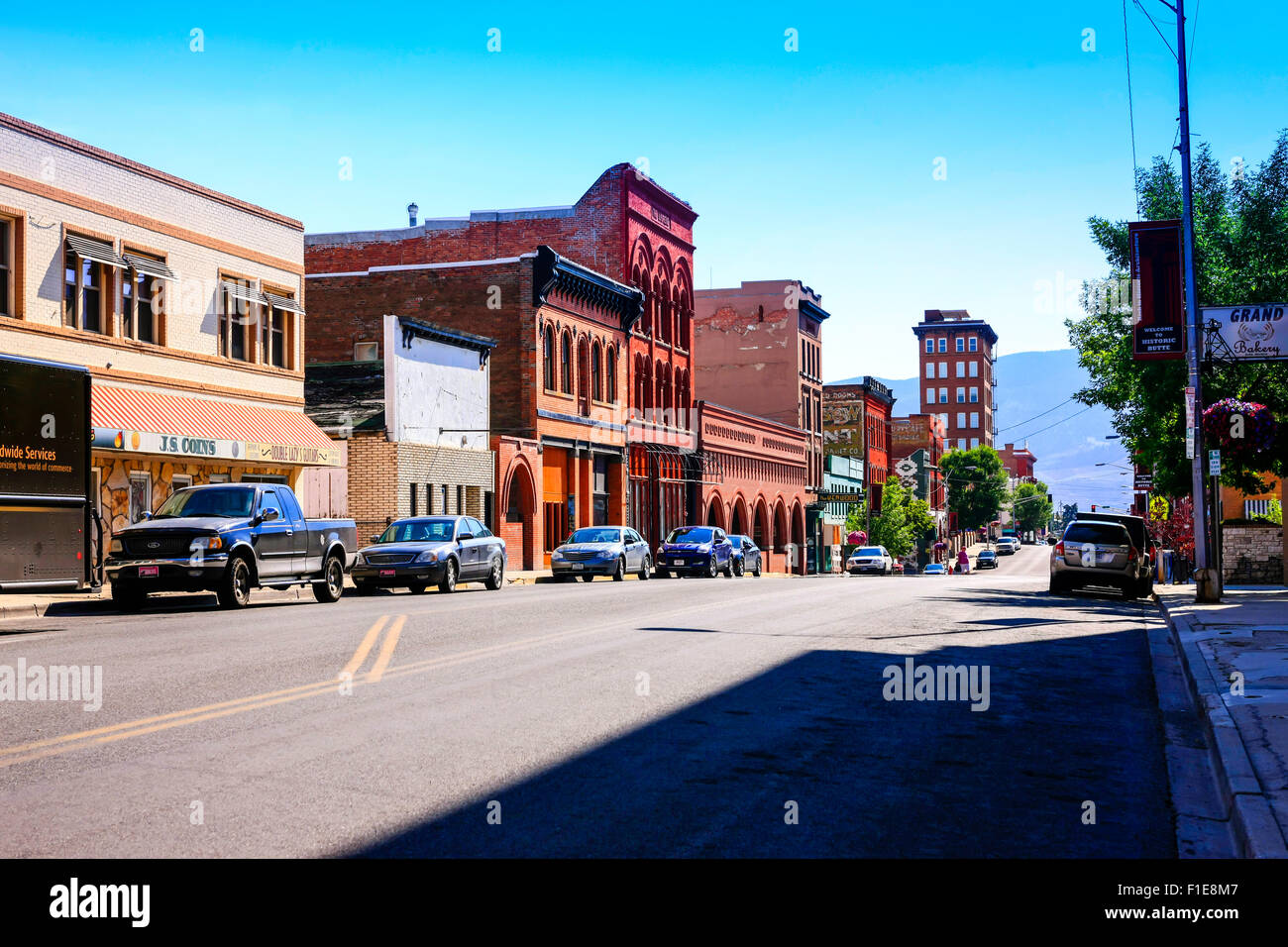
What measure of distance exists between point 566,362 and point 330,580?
28439mm

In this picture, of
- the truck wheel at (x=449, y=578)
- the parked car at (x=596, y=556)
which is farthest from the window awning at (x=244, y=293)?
the parked car at (x=596, y=556)

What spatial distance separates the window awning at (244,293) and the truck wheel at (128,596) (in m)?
13.2

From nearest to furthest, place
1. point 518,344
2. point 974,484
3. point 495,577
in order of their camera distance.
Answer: point 495,577, point 518,344, point 974,484

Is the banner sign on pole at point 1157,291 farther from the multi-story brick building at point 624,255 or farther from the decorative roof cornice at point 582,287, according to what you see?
the multi-story brick building at point 624,255

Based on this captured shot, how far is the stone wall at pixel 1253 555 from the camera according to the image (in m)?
29.5

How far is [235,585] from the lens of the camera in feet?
67.0

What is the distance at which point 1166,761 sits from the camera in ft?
27.1

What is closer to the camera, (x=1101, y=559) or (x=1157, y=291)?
(x=1157, y=291)

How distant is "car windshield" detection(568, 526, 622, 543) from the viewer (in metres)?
37.5

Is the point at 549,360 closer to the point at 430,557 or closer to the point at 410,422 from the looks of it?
the point at 410,422

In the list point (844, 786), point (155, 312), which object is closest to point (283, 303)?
point (155, 312)

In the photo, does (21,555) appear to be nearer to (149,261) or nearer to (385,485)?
(149,261)

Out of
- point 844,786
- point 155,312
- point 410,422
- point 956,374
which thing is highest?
point 956,374

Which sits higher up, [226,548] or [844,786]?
[226,548]
